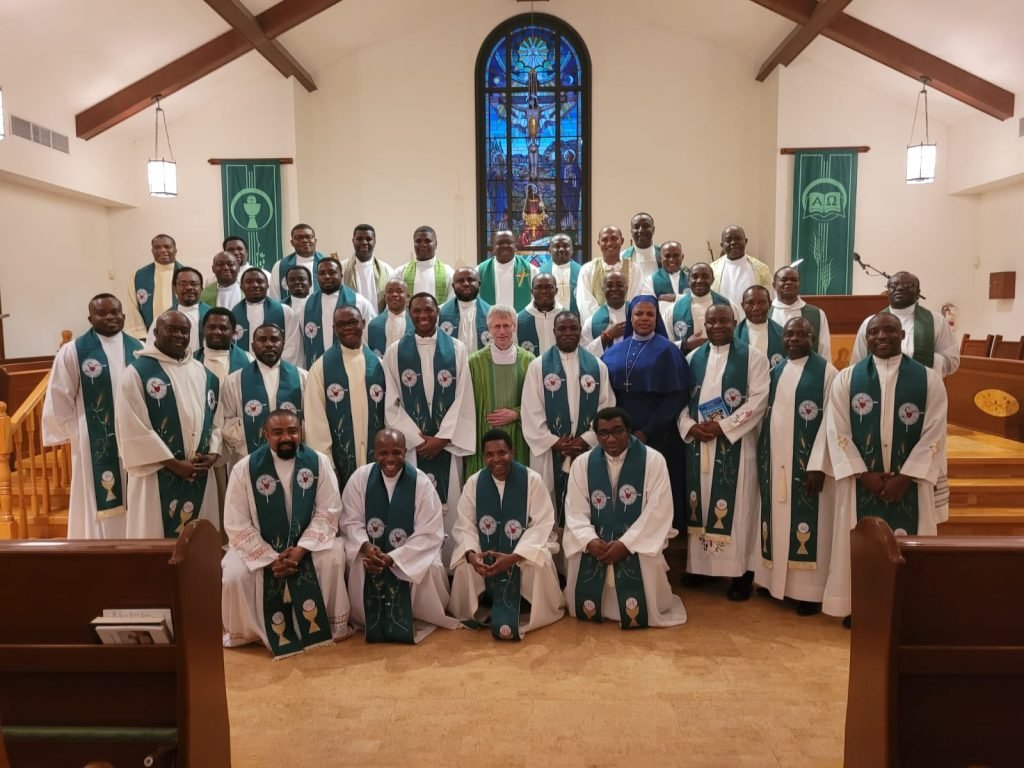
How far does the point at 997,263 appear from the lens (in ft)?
36.1

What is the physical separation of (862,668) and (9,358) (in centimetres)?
1010

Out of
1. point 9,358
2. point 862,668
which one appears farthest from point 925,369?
point 9,358

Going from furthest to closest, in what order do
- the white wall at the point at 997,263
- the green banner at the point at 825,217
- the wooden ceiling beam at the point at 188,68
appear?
the green banner at the point at 825,217
the white wall at the point at 997,263
the wooden ceiling beam at the point at 188,68

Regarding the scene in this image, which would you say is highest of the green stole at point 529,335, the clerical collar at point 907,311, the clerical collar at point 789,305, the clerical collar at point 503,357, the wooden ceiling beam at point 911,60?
the wooden ceiling beam at point 911,60

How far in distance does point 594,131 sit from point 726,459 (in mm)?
8058

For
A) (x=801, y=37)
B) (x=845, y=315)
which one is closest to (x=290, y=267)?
(x=845, y=315)

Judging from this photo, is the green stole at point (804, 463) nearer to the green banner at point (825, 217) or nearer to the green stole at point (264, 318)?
the green stole at point (264, 318)

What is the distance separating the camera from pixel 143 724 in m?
2.41

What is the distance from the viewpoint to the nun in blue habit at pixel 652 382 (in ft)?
17.3

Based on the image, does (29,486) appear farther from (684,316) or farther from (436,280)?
(684,316)

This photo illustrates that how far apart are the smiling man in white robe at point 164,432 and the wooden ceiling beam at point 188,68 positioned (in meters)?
6.42

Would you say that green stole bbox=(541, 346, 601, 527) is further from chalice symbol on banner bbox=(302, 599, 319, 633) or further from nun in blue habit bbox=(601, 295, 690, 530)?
chalice symbol on banner bbox=(302, 599, 319, 633)

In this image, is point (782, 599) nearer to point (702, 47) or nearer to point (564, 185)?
point (564, 185)

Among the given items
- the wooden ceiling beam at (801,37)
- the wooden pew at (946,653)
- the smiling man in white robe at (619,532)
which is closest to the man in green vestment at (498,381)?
the smiling man in white robe at (619,532)
